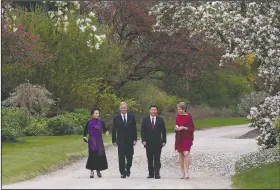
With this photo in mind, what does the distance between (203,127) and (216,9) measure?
2218 centimetres

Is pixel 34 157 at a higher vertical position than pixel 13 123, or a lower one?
lower

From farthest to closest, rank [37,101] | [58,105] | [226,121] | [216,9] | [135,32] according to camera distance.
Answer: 1. [226,121]
2. [135,32]
3. [58,105]
4. [37,101]
5. [216,9]

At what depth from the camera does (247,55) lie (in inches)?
867

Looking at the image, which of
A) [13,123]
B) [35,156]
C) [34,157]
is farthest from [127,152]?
[13,123]

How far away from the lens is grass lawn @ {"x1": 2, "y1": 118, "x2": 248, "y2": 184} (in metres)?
18.1

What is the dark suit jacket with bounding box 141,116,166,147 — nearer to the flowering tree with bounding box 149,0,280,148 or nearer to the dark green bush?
the flowering tree with bounding box 149,0,280,148

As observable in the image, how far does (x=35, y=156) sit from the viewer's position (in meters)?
21.5

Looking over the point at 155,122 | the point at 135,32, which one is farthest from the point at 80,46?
the point at 155,122

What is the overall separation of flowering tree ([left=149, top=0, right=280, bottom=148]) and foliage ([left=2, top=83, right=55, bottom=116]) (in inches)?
482

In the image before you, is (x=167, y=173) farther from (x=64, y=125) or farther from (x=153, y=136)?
(x=64, y=125)

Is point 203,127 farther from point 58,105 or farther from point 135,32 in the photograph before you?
point 58,105

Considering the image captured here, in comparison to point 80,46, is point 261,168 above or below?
below

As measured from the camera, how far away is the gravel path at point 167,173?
49.9 ft

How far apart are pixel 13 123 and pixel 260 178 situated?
14.5 meters
